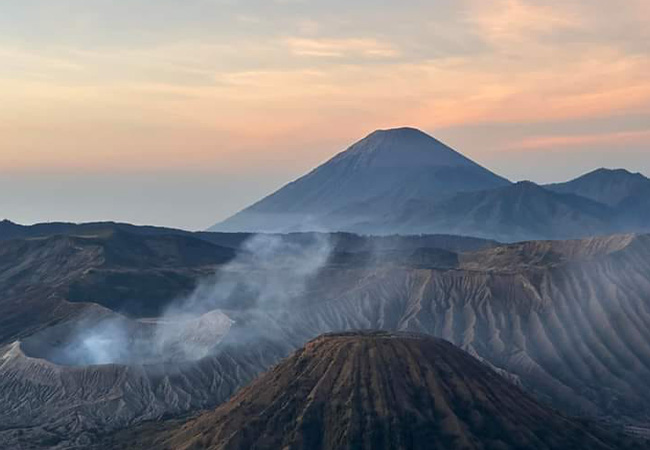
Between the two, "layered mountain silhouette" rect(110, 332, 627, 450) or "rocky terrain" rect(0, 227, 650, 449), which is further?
"rocky terrain" rect(0, 227, 650, 449)

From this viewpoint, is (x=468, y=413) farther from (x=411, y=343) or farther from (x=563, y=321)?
(x=563, y=321)

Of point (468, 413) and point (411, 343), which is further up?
point (411, 343)

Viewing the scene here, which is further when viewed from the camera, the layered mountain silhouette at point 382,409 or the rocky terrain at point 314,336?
the rocky terrain at point 314,336

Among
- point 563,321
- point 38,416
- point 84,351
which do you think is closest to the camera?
point 38,416

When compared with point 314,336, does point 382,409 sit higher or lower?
lower

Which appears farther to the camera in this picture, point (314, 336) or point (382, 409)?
point (314, 336)

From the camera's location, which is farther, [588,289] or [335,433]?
[588,289]

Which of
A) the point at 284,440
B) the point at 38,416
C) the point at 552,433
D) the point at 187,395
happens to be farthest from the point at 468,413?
the point at 38,416

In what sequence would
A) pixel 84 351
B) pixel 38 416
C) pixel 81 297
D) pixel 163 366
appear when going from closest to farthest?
pixel 38 416 < pixel 163 366 < pixel 84 351 < pixel 81 297
